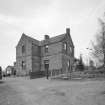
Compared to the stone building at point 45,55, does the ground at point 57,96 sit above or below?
below

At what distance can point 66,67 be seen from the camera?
2688cm

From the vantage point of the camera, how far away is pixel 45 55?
1121 inches

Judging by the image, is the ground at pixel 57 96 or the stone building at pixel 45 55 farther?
the stone building at pixel 45 55

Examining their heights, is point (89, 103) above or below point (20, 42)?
below

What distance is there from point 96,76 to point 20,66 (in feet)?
65.6

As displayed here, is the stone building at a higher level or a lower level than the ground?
higher

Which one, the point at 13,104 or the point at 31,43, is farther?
the point at 31,43

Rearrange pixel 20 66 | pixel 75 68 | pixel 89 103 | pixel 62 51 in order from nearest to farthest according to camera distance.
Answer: pixel 89 103 → pixel 62 51 → pixel 20 66 → pixel 75 68

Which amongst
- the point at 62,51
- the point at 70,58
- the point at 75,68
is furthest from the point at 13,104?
the point at 75,68

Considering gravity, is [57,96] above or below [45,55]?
below

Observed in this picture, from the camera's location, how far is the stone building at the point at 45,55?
2608cm

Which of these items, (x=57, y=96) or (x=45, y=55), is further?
(x=45, y=55)

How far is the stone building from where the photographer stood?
26.1m

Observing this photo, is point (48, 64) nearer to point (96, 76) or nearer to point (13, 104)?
point (96, 76)
